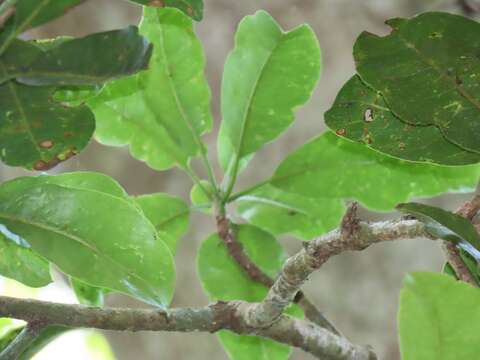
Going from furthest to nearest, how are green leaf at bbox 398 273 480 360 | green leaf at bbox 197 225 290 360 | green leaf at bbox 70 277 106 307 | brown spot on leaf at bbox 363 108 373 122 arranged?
green leaf at bbox 197 225 290 360
green leaf at bbox 70 277 106 307
brown spot on leaf at bbox 363 108 373 122
green leaf at bbox 398 273 480 360

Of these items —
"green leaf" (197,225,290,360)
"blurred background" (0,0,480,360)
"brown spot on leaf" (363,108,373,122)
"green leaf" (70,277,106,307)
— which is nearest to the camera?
"brown spot on leaf" (363,108,373,122)

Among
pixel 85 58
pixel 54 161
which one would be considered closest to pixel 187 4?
pixel 85 58

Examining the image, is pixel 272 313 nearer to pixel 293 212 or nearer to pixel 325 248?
pixel 325 248

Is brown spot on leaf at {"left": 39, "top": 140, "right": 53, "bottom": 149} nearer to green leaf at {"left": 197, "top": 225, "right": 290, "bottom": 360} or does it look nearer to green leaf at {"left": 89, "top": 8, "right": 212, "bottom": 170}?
green leaf at {"left": 89, "top": 8, "right": 212, "bottom": 170}

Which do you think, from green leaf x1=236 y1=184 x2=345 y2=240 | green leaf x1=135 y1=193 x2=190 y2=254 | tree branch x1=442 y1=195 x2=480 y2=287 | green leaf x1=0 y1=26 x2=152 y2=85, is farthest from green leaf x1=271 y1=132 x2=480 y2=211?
green leaf x1=0 y1=26 x2=152 y2=85

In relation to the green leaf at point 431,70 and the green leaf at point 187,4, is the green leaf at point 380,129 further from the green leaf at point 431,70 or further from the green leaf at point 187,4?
the green leaf at point 187,4

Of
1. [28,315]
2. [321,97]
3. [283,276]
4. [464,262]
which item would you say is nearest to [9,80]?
[28,315]

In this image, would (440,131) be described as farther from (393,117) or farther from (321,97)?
(321,97)
